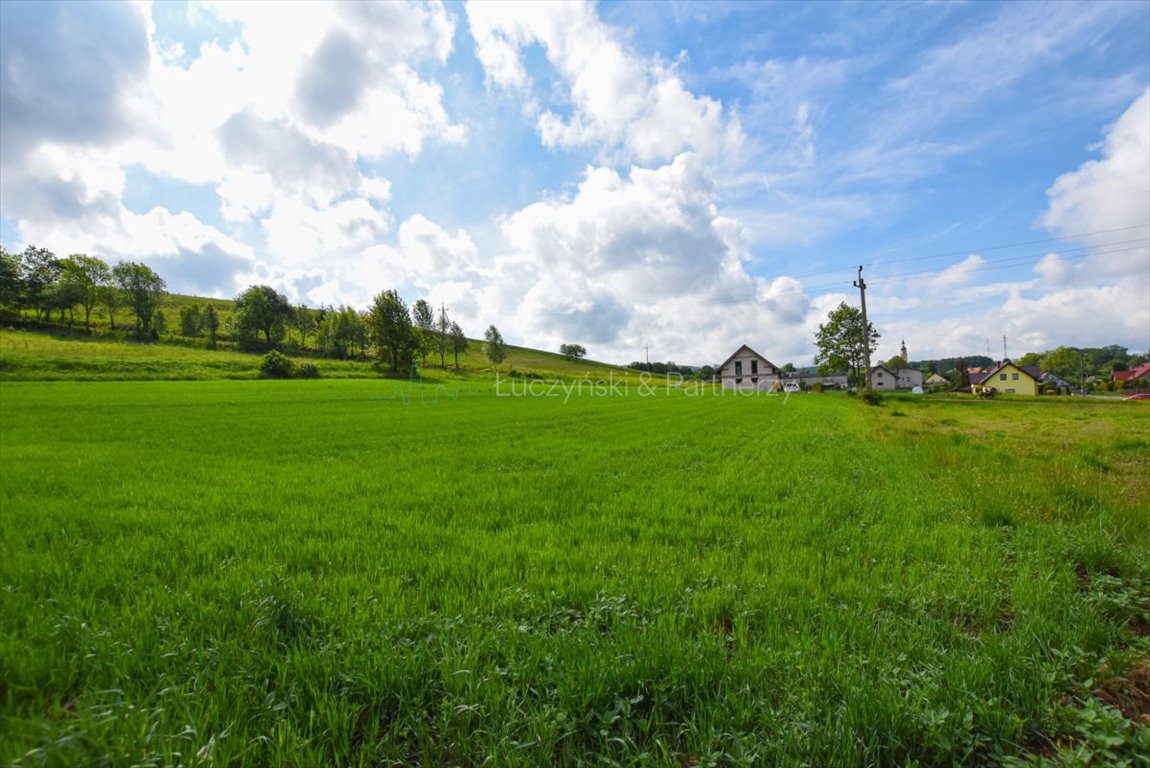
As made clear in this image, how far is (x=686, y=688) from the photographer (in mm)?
2725

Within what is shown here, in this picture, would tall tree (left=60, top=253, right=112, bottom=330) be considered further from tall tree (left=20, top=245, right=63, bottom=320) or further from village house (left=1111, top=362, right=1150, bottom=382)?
village house (left=1111, top=362, right=1150, bottom=382)

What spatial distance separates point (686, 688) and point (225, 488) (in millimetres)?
8747

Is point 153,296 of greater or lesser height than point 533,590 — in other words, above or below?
above

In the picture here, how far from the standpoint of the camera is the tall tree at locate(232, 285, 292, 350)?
85188 mm

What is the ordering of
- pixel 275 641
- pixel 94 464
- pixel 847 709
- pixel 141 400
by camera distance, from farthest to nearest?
pixel 141 400 < pixel 94 464 < pixel 275 641 < pixel 847 709

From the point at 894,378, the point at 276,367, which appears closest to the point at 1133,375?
the point at 894,378

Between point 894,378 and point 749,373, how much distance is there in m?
66.8

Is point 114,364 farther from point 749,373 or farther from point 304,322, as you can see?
point 749,373

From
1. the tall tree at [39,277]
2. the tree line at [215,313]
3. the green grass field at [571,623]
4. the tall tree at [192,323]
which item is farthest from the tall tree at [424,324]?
the green grass field at [571,623]

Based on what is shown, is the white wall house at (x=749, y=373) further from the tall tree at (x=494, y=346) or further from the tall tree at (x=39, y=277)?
the tall tree at (x=39, y=277)

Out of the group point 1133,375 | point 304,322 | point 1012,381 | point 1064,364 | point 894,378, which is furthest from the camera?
point 894,378

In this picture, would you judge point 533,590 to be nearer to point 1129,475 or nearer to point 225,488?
point 225,488

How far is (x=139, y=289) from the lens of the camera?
85.2m

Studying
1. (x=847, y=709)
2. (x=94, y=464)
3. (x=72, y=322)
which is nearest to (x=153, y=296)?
(x=72, y=322)
